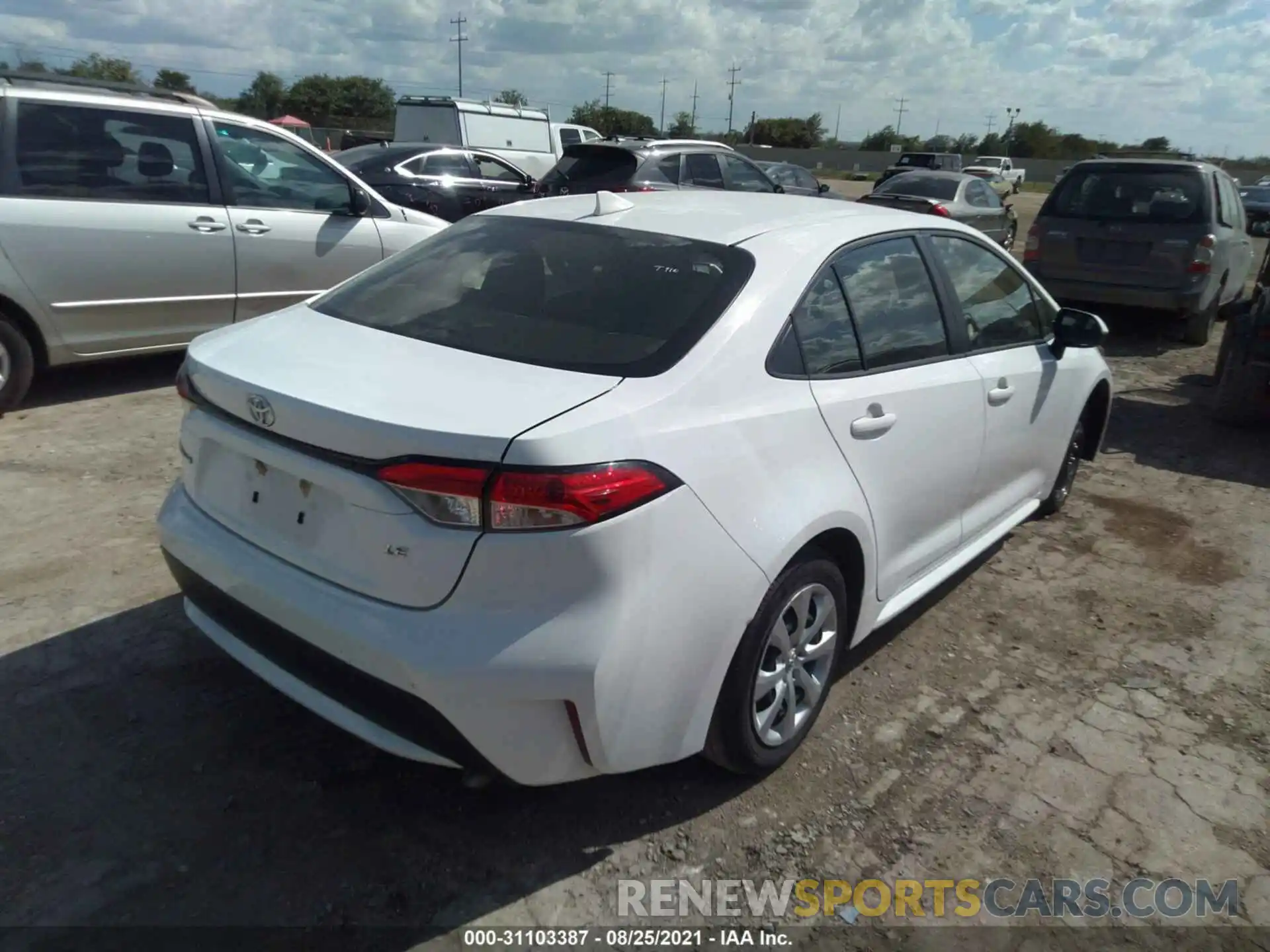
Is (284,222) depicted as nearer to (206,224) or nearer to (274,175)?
(274,175)

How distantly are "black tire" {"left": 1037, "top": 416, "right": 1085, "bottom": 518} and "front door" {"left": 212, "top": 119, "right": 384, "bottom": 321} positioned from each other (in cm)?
500

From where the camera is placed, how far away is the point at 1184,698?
11.8ft

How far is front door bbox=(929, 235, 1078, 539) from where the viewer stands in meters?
3.80

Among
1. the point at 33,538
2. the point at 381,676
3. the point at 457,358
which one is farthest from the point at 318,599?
the point at 33,538

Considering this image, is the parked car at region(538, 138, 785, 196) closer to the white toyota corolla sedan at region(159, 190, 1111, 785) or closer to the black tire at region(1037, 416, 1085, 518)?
the black tire at region(1037, 416, 1085, 518)

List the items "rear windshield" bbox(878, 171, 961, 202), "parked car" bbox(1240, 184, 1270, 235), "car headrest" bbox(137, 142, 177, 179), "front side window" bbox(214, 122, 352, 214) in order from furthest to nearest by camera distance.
Result: "parked car" bbox(1240, 184, 1270, 235) → "rear windshield" bbox(878, 171, 961, 202) → "front side window" bbox(214, 122, 352, 214) → "car headrest" bbox(137, 142, 177, 179)

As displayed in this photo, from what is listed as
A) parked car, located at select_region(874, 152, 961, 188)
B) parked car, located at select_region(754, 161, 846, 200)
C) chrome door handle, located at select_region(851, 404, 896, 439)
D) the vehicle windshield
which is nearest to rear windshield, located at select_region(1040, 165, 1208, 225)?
parked car, located at select_region(754, 161, 846, 200)

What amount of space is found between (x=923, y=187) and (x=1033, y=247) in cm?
501

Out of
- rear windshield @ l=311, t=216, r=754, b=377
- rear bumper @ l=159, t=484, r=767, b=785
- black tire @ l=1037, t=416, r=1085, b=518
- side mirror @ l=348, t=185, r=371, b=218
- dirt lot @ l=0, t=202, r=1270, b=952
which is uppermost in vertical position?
rear windshield @ l=311, t=216, r=754, b=377

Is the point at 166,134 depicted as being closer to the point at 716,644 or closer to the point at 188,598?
the point at 188,598

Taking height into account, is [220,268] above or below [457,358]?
below

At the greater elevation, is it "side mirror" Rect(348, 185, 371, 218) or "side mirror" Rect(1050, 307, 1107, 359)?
"side mirror" Rect(348, 185, 371, 218)

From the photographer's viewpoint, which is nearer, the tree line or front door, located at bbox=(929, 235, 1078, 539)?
front door, located at bbox=(929, 235, 1078, 539)

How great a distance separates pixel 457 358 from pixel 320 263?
15.9 feet
